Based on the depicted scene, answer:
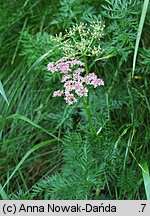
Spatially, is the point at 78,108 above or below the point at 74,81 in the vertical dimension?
below

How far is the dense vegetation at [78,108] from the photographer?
1701 mm

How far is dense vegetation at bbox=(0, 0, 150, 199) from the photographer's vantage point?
1.70 metres

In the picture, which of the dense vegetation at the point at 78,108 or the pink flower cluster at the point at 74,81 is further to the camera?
the dense vegetation at the point at 78,108

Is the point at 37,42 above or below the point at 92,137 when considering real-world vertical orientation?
above

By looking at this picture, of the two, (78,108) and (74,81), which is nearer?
(74,81)

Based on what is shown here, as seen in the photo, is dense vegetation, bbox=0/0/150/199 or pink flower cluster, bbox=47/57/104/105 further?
dense vegetation, bbox=0/0/150/199

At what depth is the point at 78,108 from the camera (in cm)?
212

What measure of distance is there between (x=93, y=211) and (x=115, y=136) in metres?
0.36

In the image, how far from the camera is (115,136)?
1.86 metres

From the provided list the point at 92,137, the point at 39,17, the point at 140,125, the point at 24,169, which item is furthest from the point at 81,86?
the point at 39,17

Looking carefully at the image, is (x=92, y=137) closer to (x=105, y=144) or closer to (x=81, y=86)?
(x=105, y=144)

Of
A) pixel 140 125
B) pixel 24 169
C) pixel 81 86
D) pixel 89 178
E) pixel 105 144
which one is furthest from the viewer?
pixel 24 169

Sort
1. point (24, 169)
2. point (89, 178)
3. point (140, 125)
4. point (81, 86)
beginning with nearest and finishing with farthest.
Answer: point (81, 86) → point (89, 178) → point (140, 125) → point (24, 169)

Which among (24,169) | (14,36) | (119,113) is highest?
(14,36)
